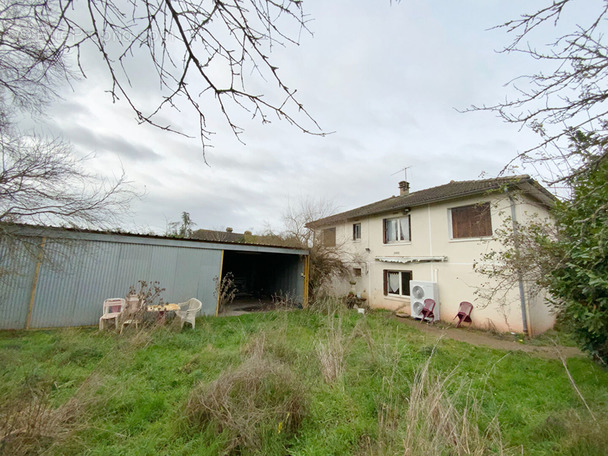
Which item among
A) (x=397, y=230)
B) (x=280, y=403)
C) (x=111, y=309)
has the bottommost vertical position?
(x=280, y=403)

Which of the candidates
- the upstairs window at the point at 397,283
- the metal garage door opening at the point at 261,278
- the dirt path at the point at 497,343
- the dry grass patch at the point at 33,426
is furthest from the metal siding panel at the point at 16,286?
the upstairs window at the point at 397,283

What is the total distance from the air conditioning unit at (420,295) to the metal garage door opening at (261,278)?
203 inches

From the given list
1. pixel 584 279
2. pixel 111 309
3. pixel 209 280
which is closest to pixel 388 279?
pixel 209 280

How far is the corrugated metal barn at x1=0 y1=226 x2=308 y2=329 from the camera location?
6.27 meters

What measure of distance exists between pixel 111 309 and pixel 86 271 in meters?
1.34

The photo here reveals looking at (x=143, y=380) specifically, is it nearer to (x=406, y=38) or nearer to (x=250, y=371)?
(x=250, y=371)

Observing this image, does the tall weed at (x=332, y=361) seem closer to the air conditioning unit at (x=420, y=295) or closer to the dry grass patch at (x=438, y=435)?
the dry grass patch at (x=438, y=435)

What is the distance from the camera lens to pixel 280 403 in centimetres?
303

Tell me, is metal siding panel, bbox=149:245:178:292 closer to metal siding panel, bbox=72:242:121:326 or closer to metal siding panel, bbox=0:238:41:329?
metal siding panel, bbox=72:242:121:326

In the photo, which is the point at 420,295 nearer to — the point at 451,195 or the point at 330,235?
the point at 451,195

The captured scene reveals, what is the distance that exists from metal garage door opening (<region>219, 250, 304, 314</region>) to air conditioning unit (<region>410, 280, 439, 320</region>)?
5159mm

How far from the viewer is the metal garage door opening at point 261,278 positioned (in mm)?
12414

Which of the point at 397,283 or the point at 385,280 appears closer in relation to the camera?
the point at 397,283

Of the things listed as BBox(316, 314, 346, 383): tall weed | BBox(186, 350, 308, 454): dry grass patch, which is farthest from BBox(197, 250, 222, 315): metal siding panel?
BBox(186, 350, 308, 454): dry grass patch
